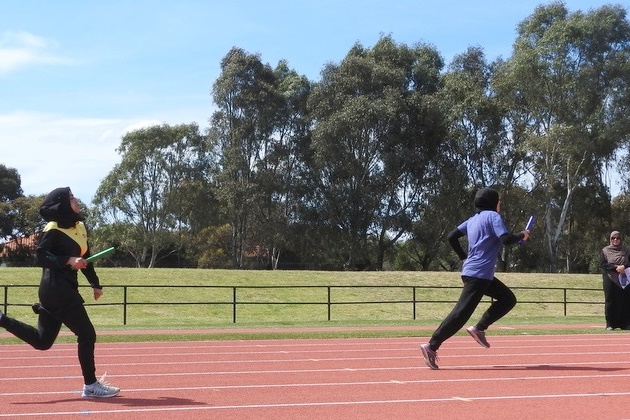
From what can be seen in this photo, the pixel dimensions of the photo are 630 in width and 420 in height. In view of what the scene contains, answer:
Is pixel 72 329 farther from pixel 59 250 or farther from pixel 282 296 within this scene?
pixel 282 296

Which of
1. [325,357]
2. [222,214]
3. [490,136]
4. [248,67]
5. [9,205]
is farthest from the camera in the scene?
[9,205]

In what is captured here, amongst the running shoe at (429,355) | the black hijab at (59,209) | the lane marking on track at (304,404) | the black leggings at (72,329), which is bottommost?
the lane marking on track at (304,404)

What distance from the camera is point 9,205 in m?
84.4

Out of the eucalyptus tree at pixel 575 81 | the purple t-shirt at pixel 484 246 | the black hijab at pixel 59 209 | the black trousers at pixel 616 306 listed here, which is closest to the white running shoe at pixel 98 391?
the black hijab at pixel 59 209

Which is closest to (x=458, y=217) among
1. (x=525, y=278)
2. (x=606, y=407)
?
(x=525, y=278)

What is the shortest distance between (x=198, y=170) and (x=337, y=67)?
19007 mm

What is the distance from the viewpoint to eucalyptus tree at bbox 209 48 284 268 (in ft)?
201

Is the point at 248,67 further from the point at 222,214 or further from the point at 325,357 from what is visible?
the point at 325,357

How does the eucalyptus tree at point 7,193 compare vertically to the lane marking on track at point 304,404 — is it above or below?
above

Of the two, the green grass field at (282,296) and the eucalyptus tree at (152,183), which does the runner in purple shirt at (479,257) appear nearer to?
the green grass field at (282,296)

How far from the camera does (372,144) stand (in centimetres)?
5800

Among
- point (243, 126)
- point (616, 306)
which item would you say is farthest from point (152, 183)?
point (616, 306)

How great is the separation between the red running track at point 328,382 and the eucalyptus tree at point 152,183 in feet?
193

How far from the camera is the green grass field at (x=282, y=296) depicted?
111 ft
